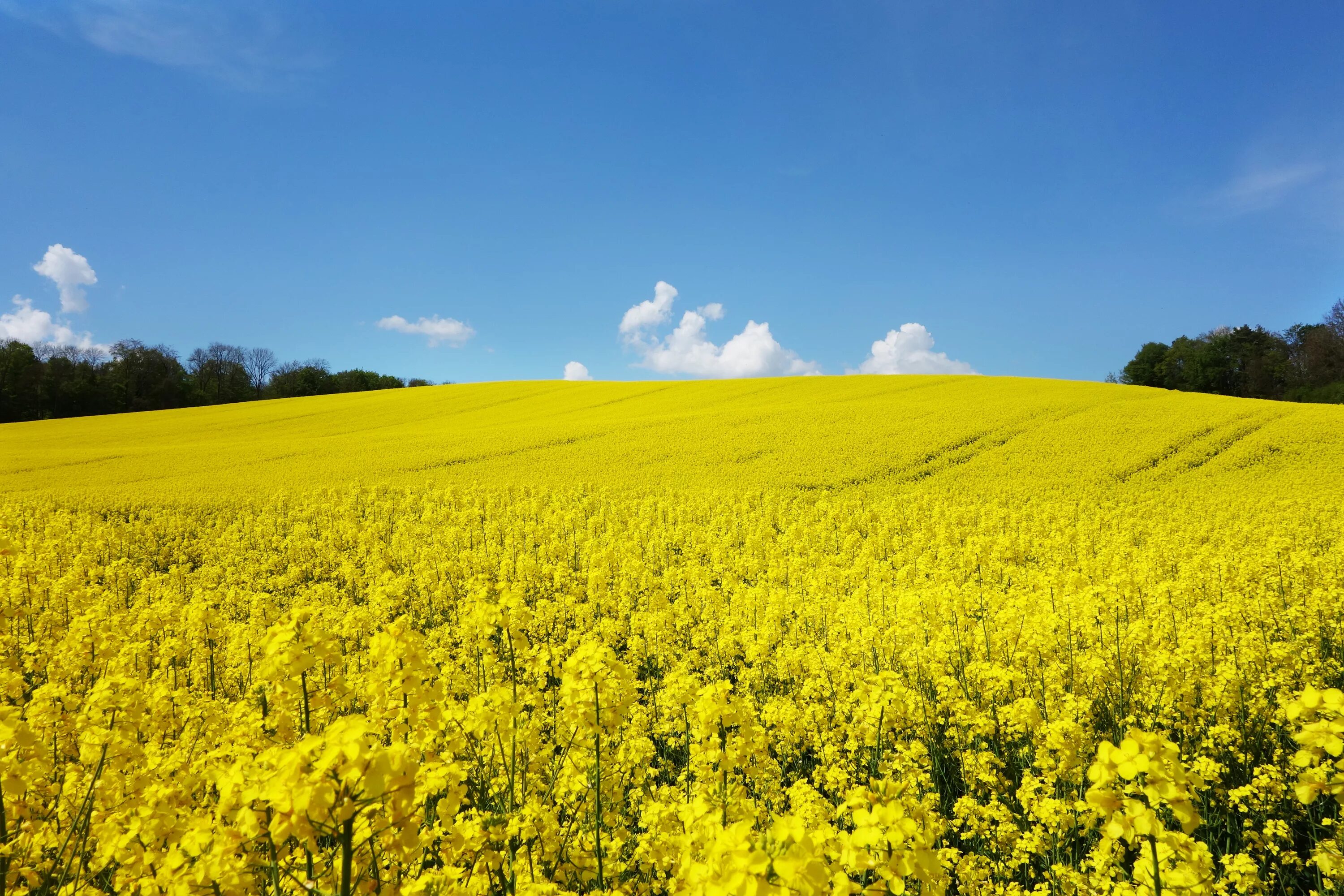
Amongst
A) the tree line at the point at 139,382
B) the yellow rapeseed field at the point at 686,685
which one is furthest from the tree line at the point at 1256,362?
the tree line at the point at 139,382

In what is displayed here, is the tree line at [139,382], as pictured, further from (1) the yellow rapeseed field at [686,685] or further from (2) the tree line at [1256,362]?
(2) the tree line at [1256,362]

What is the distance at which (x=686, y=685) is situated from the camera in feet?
11.8

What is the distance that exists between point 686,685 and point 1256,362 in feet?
236

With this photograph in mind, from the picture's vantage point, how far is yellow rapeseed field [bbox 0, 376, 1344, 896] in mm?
2090

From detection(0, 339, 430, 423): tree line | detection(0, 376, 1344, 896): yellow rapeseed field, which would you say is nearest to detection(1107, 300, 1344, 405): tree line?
detection(0, 376, 1344, 896): yellow rapeseed field

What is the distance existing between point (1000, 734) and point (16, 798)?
20.9 feet

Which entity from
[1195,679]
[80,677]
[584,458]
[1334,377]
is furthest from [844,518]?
[1334,377]

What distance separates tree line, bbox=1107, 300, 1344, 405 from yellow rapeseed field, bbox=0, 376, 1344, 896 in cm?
4615

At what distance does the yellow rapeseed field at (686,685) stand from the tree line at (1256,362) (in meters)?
46.1

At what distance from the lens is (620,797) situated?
11.5ft

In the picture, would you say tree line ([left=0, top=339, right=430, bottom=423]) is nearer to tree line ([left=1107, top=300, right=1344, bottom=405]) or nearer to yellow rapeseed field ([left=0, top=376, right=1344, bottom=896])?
yellow rapeseed field ([left=0, top=376, right=1344, bottom=896])

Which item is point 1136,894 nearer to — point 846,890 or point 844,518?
point 846,890

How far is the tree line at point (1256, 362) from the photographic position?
163 feet

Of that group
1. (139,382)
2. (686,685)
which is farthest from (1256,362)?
(139,382)
